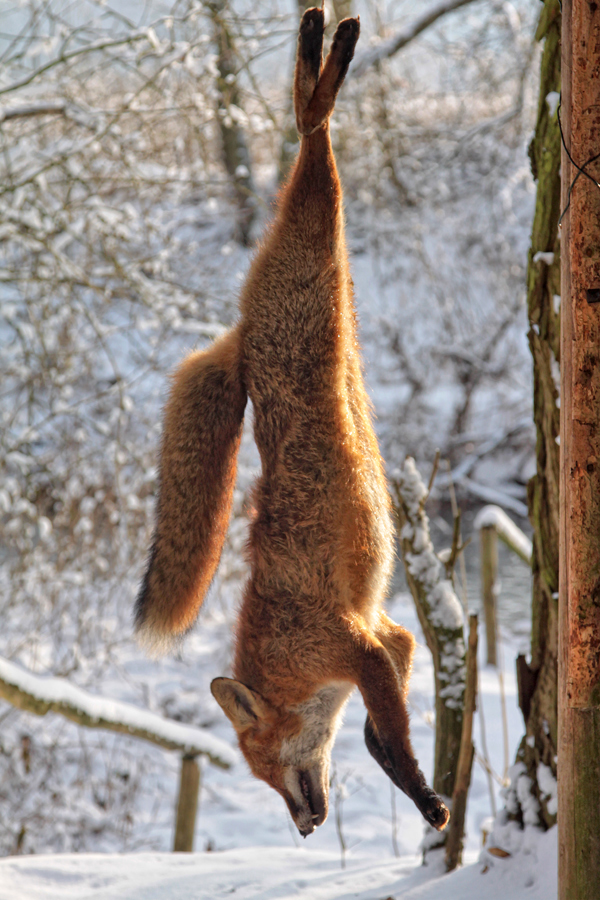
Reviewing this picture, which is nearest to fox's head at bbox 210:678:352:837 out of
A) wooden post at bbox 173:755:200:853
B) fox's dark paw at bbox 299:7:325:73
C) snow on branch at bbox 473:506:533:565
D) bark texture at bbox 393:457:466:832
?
fox's dark paw at bbox 299:7:325:73

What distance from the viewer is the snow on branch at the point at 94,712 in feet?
11.1

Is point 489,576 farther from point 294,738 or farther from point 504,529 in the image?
point 294,738

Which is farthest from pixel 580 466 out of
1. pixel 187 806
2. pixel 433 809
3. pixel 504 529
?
pixel 504 529

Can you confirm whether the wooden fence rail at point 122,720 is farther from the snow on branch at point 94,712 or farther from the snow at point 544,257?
the snow at point 544,257

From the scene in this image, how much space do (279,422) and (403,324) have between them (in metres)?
10.7

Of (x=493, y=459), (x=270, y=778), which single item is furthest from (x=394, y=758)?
(x=493, y=459)

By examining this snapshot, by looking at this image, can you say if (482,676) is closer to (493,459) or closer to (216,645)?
(216,645)

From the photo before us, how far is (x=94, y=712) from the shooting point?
372 centimetres

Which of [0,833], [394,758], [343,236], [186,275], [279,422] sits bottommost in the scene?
[0,833]

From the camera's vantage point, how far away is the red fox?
1.20 meters

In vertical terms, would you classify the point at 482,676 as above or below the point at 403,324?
below

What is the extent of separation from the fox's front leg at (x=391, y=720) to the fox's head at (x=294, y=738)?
3.9 inches

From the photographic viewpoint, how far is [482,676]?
672cm

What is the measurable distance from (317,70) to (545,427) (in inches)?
49.7
